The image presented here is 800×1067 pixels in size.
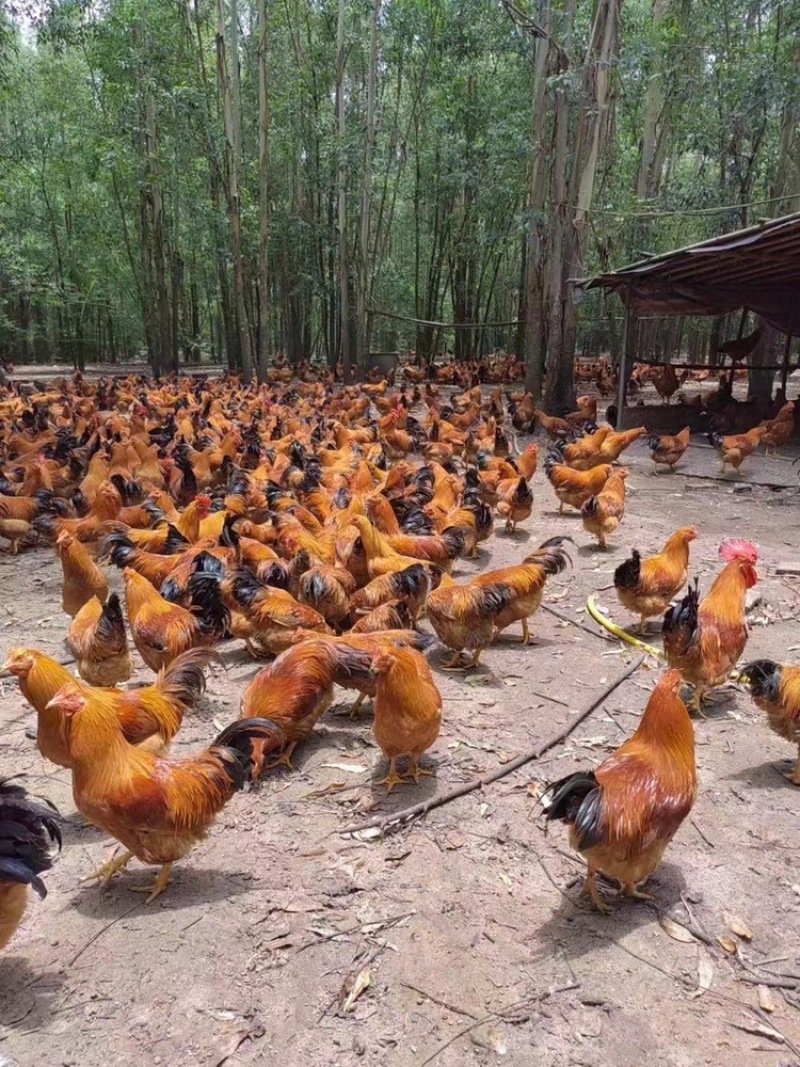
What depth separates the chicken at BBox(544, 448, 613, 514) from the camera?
9.41 meters

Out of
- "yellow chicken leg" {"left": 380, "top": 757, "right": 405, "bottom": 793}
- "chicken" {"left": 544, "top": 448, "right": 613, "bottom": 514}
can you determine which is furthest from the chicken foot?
"chicken" {"left": 544, "top": 448, "right": 613, "bottom": 514}

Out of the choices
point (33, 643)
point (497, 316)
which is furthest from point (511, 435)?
point (497, 316)

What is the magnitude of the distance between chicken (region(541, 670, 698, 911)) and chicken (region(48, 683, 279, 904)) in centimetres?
151

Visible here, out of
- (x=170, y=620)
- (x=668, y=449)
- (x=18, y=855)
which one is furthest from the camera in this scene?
(x=668, y=449)

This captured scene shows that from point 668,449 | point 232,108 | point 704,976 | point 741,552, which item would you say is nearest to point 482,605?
point 741,552

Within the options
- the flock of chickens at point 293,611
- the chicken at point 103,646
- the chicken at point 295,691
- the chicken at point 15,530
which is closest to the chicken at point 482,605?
the flock of chickens at point 293,611

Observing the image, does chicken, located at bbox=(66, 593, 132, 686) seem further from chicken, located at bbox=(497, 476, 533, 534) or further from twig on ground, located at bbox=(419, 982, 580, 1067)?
chicken, located at bbox=(497, 476, 533, 534)

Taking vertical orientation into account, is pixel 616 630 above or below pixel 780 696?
below

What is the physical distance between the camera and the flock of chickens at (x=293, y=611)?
3.09m

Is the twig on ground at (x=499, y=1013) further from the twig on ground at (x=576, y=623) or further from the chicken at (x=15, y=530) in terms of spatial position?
the chicken at (x=15, y=530)

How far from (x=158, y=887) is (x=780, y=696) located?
3.34 meters

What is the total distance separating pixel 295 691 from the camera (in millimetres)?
4168

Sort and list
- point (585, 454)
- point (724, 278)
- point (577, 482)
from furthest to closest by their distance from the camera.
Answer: point (724, 278) < point (585, 454) < point (577, 482)

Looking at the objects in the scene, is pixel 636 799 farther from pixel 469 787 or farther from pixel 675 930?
pixel 469 787
